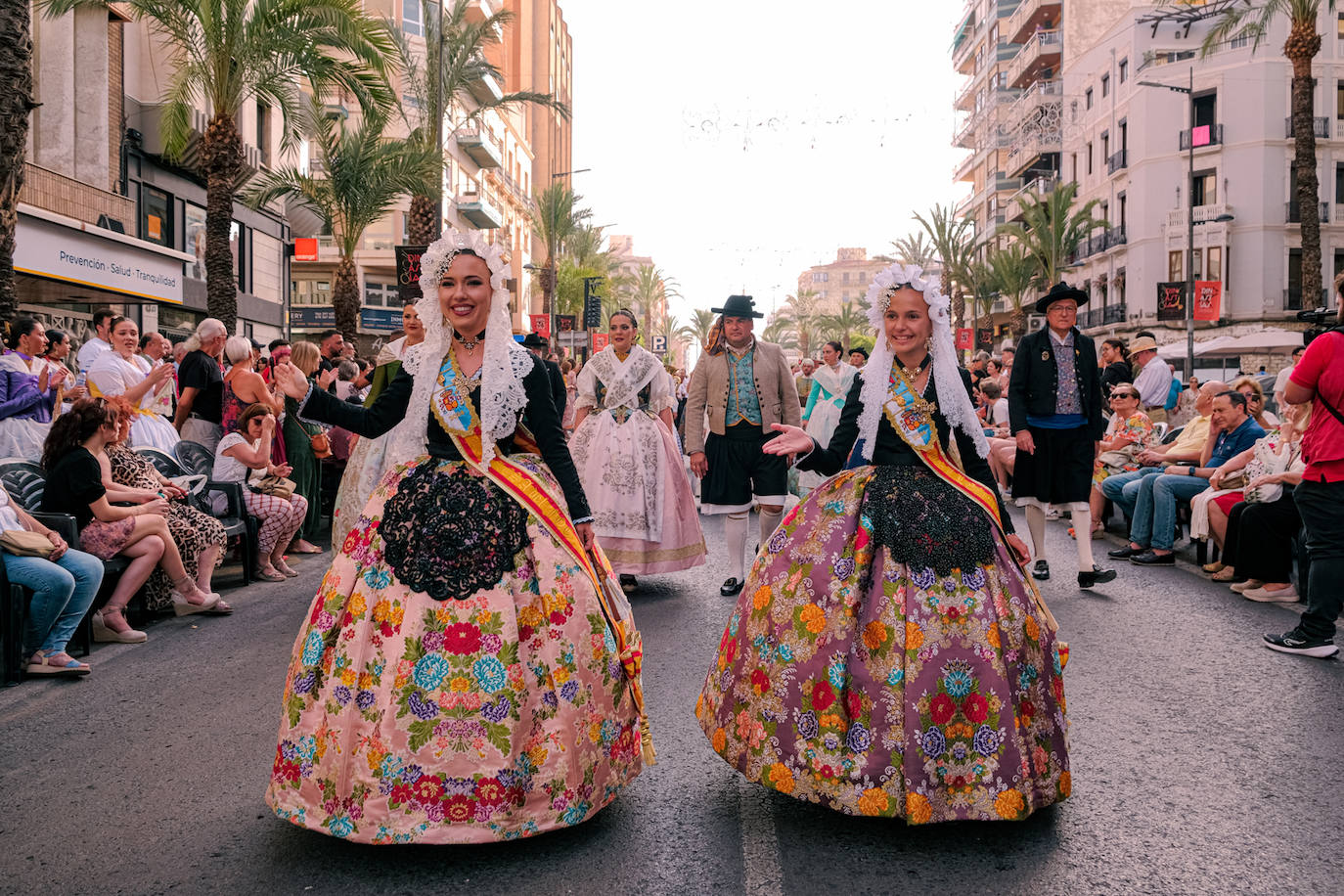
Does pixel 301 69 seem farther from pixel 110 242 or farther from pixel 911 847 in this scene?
pixel 911 847

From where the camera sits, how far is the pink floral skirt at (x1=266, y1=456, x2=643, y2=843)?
11.6ft

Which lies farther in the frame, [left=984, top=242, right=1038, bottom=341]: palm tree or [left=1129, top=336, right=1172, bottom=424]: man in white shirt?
[left=984, top=242, right=1038, bottom=341]: palm tree

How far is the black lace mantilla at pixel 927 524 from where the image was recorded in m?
3.98

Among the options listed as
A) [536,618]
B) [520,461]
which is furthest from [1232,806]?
[520,461]

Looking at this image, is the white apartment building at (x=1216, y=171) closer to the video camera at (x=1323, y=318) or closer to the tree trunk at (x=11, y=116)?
the video camera at (x=1323, y=318)

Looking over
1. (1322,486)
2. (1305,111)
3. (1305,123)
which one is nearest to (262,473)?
(1322,486)

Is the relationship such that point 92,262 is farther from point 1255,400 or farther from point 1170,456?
point 1255,400

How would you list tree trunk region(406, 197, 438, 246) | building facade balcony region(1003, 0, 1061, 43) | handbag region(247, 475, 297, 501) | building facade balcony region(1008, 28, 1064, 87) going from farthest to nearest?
building facade balcony region(1003, 0, 1061, 43) < building facade balcony region(1008, 28, 1064, 87) < tree trunk region(406, 197, 438, 246) < handbag region(247, 475, 297, 501)

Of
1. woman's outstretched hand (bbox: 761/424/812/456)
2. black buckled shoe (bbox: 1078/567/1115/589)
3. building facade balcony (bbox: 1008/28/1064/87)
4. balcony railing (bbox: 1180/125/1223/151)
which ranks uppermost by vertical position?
building facade balcony (bbox: 1008/28/1064/87)

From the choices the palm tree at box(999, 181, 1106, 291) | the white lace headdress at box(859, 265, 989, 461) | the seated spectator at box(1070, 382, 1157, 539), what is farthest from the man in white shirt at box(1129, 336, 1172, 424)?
the palm tree at box(999, 181, 1106, 291)

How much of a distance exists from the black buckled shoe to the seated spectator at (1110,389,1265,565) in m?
1.62

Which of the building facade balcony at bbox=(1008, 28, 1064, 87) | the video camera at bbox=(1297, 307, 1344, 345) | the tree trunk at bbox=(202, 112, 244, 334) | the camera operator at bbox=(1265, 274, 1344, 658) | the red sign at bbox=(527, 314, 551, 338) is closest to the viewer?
the camera operator at bbox=(1265, 274, 1344, 658)

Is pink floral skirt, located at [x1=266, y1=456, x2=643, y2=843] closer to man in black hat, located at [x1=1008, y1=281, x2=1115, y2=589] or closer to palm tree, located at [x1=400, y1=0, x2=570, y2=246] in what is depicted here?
man in black hat, located at [x1=1008, y1=281, x2=1115, y2=589]

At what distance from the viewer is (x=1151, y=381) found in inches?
602
